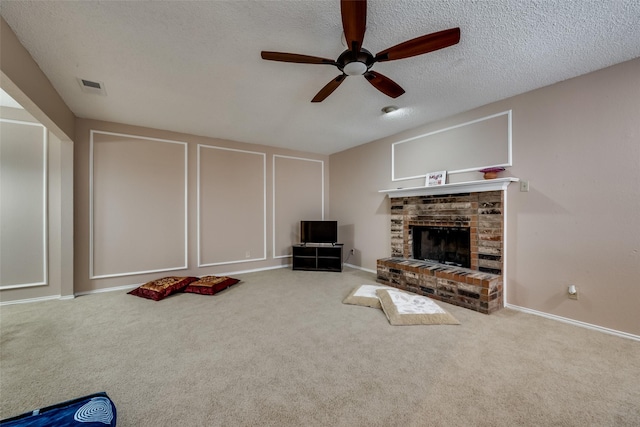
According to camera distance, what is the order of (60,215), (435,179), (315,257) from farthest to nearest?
(315,257) → (435,179) → (60,215)

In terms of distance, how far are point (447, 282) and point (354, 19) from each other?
2.92 meters

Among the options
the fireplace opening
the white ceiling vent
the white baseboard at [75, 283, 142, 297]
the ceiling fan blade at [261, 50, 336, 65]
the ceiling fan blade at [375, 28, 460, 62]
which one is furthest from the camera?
the white baseboard at [75, 283, 142, 297]

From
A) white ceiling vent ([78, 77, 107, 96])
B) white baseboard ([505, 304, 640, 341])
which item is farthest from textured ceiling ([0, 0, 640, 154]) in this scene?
white baseboard ([505, 304, 640, 341])

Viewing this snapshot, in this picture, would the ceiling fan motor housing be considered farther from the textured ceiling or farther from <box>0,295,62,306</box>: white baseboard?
<box>0,295,62,306</box>: white baseboard

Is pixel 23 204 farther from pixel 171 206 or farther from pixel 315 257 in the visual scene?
pixel 315 257

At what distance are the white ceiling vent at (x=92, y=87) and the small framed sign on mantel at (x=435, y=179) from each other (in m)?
4.17

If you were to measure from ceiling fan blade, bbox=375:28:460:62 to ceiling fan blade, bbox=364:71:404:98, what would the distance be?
21cm

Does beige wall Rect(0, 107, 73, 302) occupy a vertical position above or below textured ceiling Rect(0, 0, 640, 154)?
below

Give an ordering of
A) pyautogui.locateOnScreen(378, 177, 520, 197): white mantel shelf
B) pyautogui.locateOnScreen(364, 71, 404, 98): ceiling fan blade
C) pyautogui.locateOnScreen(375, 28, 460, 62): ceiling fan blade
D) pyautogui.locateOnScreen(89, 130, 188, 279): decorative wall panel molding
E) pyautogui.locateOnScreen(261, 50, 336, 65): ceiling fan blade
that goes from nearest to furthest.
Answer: pyautogui.locateOnScreen(375, 28, 460, 62): ceiling fan blade < pyautogui.locateOnScreen(261, 50, 336, 65): ceiling fan blade < pyautogui.locateOnScreen(364, 71, 404, 98): ceiling fan blade < pyautogui.locateOnScreen(378, 177, 520, 197): white mantel shelf < pyautogui.locateOnScreen(89, 130, 188, 279): decorative wall panel molding

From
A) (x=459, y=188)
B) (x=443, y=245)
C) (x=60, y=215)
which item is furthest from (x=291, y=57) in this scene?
(x=60, y=215)

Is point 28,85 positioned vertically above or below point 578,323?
above

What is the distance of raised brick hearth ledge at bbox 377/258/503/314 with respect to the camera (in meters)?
2.80

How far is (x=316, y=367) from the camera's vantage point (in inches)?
72.5

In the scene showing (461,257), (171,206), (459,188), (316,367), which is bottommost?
(316,367)
